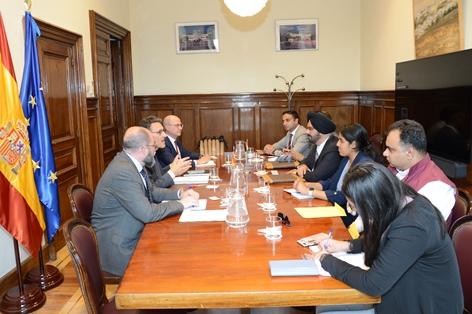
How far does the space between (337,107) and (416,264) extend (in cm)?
605

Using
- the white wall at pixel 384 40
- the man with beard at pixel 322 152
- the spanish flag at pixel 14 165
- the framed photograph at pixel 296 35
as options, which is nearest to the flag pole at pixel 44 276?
the spanish flag at pixel 14 165

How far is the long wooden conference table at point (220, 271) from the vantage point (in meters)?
1.66

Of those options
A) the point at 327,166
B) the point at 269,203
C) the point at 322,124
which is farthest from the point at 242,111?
the point at 269,203

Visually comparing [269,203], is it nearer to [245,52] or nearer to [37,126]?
[37,126]

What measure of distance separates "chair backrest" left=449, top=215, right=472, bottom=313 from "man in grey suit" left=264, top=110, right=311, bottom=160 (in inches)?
132

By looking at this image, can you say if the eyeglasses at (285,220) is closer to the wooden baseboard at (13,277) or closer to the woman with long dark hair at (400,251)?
the woman with long dark hair at (400,251)

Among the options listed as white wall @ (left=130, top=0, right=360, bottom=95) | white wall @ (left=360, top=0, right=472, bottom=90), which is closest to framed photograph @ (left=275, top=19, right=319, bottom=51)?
white wall @ (left=130, top=0, right=360, bottom=95)

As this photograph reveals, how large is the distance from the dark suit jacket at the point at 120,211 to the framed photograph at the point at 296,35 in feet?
17.1

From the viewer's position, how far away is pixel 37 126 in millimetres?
3619

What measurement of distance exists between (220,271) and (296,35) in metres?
6.25

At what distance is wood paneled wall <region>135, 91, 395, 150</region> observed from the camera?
296 inches

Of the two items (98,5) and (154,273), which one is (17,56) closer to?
(98,5)

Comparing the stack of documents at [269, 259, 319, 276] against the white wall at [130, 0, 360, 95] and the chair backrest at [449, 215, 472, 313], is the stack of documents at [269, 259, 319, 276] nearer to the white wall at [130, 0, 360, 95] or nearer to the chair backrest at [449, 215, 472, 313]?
the chair backrest at [449, 215, 472, 313]

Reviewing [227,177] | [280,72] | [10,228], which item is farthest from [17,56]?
[280,72]
